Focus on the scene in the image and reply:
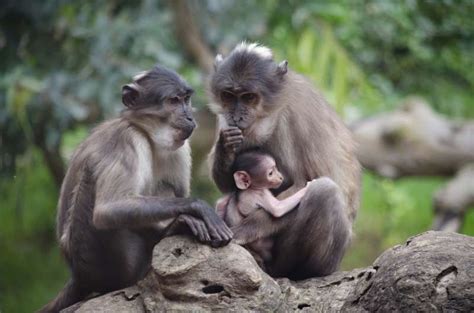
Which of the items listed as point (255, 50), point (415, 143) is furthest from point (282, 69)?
point (415, 143)

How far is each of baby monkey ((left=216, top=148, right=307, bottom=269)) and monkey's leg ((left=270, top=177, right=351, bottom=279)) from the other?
77 millimetres

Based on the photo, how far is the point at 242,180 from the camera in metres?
6.29

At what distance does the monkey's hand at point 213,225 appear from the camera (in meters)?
5.59

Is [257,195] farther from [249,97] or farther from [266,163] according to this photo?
[249,97]

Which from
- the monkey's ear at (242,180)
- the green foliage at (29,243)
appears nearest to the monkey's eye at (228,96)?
the monkey's ear at (242,180)

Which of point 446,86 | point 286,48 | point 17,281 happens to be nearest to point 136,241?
point 286,48

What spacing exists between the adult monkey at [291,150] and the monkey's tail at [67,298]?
1125 mm

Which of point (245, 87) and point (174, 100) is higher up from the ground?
point (245, 87)

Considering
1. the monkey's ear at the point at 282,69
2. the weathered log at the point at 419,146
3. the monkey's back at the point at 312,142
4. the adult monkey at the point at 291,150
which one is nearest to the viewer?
the adult monkey at the point at 291,150

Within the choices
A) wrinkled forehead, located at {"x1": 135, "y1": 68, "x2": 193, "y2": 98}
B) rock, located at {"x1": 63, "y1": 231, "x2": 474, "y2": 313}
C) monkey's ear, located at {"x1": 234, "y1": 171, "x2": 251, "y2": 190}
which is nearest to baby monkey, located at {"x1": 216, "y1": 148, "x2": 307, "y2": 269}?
monkey's ear, located at {"x1": 234, "y1": 171, "x2": 251, "y2": 190}

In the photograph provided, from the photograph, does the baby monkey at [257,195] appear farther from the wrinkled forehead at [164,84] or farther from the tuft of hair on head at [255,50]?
the tuft of hair on head at [255,50]

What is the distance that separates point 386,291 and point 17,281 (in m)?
8.86

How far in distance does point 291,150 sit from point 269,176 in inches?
18.4

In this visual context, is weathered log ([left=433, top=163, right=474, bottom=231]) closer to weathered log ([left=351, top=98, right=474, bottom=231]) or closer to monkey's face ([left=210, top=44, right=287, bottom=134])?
weathered log ([left=351, top=98, right=474, bottom=231])
